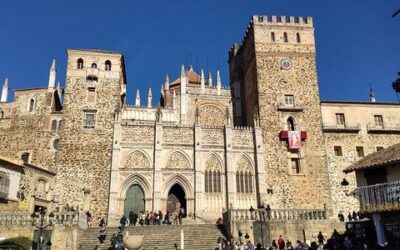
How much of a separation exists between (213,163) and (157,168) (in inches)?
203

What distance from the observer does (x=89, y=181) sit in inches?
1309

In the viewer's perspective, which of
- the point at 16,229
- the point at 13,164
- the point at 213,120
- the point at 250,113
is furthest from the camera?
the point at 213,120

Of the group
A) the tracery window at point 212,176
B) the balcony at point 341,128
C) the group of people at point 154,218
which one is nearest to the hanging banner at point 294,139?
the balcony at point 341,128

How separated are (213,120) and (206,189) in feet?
44.5

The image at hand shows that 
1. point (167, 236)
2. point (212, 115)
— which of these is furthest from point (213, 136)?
point (167, 236)

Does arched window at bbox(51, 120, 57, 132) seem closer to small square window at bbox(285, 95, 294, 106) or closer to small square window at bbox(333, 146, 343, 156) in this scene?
small square window at bbox(285, 95, 294, 106)

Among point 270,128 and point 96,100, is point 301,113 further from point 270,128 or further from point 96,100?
point 96,100

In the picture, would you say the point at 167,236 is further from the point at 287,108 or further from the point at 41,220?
the point at 287,108

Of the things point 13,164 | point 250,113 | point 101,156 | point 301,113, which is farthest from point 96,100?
point 301,113

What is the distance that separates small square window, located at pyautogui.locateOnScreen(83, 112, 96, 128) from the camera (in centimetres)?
3526

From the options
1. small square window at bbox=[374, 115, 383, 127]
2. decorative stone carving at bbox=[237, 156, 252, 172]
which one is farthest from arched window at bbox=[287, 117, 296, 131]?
small square window at bbox=[374, 115, 383, 127]

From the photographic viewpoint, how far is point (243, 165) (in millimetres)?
36000

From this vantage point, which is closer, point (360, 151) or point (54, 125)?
point (360, 151)

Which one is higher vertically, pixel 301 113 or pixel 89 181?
pixel 301 113
